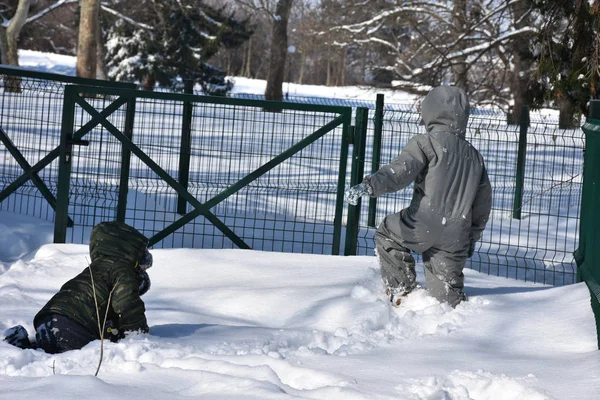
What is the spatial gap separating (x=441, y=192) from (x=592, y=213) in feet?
3.61

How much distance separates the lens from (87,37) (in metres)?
22.1

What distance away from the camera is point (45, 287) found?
19.2 ft

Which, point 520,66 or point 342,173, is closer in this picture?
point 342,173

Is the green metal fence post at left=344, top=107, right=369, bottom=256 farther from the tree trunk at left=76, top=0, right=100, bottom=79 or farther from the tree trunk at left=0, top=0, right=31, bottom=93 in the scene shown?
the tree trunk at left=0, top=0, right=31, bottom=93

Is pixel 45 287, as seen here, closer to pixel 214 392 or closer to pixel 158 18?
pixel 214 392

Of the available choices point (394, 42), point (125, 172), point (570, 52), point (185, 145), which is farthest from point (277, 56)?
point (125, 172)

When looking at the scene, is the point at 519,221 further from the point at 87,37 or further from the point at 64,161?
the point at 87,37

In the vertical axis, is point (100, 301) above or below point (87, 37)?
below

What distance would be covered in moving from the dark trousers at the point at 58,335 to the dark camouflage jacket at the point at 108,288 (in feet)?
0.12

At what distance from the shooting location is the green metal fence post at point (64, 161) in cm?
696

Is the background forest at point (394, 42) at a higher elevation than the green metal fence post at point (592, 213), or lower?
higher

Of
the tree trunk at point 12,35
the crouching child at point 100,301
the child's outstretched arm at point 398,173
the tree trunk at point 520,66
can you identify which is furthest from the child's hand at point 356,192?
the tree trunk at point 12,35

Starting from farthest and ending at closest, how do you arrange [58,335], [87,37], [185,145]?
[87,37] → [185,145] → [58,335]

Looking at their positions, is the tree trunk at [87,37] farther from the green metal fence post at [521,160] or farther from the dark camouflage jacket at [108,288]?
the dark camouflage jacket at [108,288]
